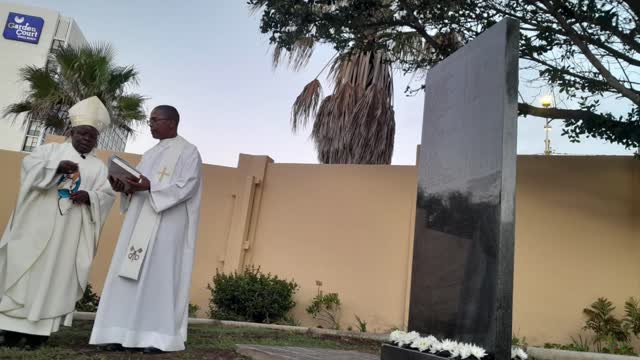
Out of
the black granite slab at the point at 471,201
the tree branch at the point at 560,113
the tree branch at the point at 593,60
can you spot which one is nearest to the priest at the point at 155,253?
the black granite slab at the point at 471,201

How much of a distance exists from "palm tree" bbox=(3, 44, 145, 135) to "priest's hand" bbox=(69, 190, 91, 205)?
5965 millimetres

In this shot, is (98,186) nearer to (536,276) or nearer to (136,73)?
(536,276)

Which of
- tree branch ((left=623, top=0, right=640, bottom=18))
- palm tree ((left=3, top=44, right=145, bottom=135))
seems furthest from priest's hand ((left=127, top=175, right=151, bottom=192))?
palm tree ((left=3, top=44, right=145, bottom=135))

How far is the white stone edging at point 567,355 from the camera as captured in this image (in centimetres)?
532

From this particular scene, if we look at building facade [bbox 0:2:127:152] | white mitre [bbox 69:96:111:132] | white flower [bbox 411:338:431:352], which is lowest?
white flower [bbox 411:338:431:352]

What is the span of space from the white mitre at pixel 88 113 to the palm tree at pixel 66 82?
559 centimetres

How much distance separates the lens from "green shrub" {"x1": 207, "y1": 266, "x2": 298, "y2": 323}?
7.24 metres

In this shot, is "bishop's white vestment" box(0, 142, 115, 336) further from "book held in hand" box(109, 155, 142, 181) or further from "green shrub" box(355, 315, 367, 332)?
"green shrub" box(355, 315, 367, 332)

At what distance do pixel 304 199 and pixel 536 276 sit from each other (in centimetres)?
349

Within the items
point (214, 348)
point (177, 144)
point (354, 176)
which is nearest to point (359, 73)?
point (354, 176)

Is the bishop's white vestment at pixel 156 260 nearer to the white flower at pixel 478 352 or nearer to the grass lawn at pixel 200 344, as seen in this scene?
the grass lawn at pixel 200 344

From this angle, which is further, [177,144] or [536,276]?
[536,276]

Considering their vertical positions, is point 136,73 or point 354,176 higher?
point 136,73

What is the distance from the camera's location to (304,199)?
8359mm
